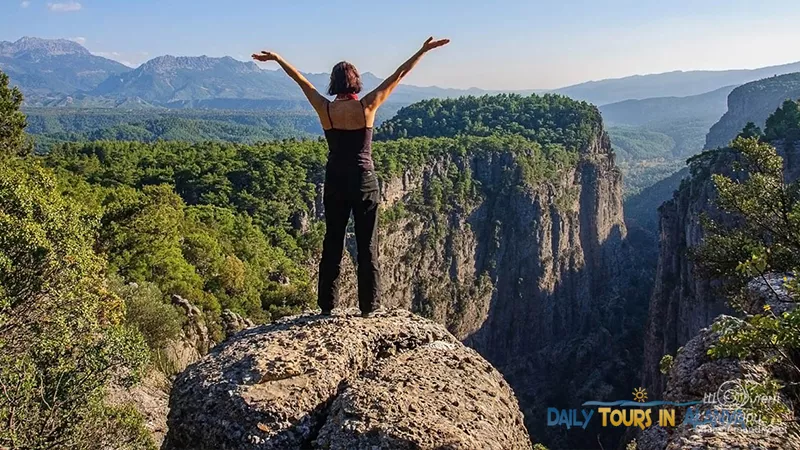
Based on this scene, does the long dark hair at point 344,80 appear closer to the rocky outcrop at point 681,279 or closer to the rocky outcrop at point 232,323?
the rocky outcrop at point 232,323

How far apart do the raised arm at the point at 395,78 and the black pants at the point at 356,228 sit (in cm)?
75

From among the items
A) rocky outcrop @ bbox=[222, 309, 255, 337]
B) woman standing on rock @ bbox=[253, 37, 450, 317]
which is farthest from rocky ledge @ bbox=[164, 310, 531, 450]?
rocky outcrop @ bbox=[222, 309, 255, 337]

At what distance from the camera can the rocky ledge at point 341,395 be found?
4.81m

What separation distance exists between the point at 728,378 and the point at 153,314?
1625 centimetres

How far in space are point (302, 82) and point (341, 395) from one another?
11.3 ft

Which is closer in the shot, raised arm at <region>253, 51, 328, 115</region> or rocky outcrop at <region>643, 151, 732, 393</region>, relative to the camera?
raised arm at <region>253, 51, 328, 115</region>

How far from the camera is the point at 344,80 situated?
6332 mm

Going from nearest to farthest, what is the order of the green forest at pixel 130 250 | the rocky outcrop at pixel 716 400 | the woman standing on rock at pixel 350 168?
1. the rocky outcrop at pixel 716 400
2. the woman standing on rock at pixel 350 168
3. the green forest at pixel 130 250

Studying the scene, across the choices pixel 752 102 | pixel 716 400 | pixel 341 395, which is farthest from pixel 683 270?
pixel 752 102

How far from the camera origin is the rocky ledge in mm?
4809

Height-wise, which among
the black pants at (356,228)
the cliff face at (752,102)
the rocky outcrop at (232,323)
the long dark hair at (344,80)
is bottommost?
the rocky outcrop at (232,323)

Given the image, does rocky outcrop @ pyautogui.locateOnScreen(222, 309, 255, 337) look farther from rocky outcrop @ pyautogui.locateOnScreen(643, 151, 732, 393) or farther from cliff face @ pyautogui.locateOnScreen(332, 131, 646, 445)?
cliff face @ pyautogui.locateOnScreen(332, 131, 646, 445)

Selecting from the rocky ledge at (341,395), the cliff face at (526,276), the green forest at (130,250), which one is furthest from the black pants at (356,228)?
the cliff face at (526,276)

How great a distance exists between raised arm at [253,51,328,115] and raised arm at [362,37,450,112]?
1.58ft
